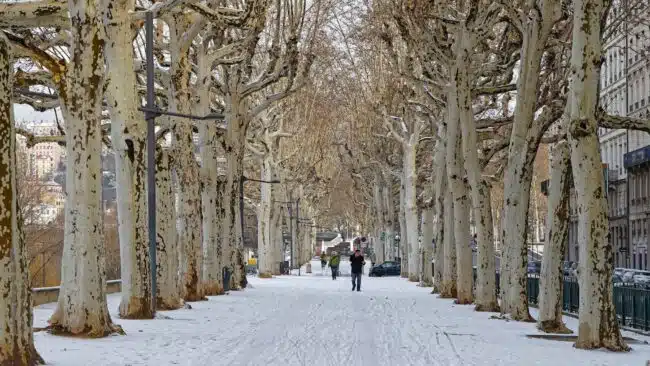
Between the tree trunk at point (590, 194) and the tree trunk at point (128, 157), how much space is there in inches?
316

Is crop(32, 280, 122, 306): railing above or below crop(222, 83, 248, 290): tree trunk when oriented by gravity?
below

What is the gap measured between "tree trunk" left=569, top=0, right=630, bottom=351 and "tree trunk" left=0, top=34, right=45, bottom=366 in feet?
27.5

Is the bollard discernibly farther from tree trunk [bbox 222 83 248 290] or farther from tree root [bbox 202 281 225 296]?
tree root [bbox 202 281 225 296]

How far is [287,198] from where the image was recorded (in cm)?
8744

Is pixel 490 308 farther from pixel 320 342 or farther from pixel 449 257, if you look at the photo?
pixel 320 342

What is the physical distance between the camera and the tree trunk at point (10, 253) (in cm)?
1462

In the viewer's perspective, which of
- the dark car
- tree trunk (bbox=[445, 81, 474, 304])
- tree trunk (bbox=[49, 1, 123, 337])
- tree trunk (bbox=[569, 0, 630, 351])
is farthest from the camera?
the dark car

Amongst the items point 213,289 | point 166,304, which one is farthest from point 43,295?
point 213,289

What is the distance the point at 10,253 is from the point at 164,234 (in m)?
14.3

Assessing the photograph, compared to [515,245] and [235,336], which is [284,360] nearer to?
[235,336]

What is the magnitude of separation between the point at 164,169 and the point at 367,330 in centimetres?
781

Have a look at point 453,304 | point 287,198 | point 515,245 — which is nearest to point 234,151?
point 453,304

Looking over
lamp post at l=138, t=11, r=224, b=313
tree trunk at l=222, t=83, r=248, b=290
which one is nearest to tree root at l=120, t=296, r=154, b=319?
lamp post at l=138, t=11, r=224, b=313

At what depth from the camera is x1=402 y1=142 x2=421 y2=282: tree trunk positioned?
2370 inches
